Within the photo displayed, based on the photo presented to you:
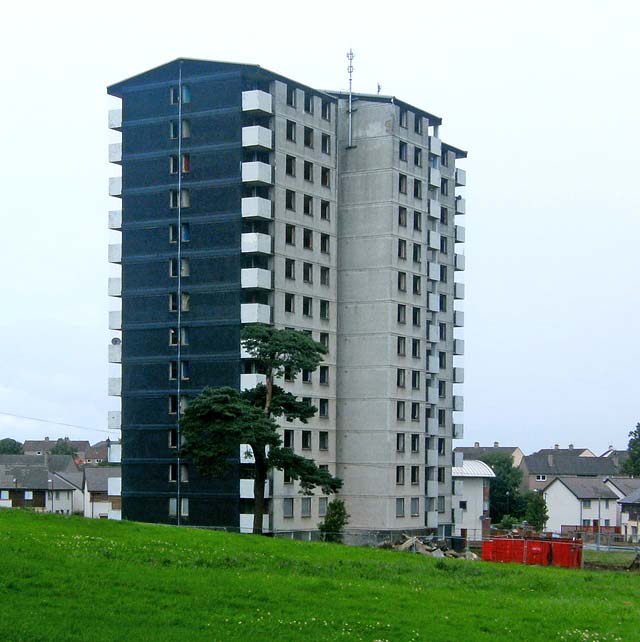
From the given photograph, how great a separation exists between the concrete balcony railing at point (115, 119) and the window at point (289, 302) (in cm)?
2011

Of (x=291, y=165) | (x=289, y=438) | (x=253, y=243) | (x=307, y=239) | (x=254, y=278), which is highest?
(x=291, y=165)

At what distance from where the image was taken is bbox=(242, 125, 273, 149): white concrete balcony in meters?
92.4

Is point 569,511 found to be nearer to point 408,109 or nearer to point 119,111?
point 408,109

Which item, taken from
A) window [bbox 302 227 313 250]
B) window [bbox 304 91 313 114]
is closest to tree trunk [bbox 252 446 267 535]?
window [bbox 302 227 313 250]

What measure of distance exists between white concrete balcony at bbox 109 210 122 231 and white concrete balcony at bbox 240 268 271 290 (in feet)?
42.8

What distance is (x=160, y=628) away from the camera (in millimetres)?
26516

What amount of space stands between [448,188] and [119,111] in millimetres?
35879

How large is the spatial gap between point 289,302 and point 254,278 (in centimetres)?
590

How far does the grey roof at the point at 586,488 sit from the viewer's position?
16712cm

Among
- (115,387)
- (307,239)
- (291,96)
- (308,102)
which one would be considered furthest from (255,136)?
(115,387)

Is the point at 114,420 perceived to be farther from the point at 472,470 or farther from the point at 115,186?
the point at 472,470

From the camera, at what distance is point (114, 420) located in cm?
9762

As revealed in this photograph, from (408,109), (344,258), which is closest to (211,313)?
(344,258)

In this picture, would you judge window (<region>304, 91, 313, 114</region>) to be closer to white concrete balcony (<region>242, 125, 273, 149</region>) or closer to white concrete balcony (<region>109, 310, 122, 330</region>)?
white concrete balcony (<region>242, 125, 273, 149</region>)
